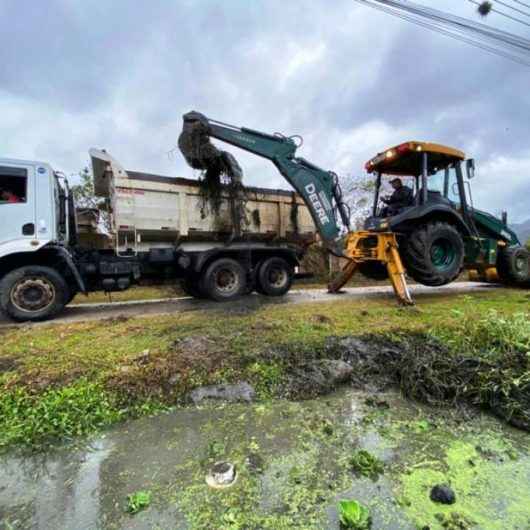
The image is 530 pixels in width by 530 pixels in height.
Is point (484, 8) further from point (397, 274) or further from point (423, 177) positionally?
point (397, 274)

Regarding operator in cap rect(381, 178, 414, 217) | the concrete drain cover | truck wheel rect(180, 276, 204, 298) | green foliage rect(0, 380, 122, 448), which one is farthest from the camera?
truck wheel rect(180, 276, 204, 298)

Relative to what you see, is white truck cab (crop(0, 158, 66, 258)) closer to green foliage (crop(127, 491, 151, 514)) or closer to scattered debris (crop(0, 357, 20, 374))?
scattered debris (crop(0, 357, 20, 374))

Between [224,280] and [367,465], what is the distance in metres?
4.86

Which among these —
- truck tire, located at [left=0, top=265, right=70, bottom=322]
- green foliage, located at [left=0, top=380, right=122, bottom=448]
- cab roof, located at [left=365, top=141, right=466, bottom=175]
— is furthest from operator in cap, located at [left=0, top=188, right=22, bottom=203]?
cab roof, located at [left=365, top=141, right=466, bottom=175]

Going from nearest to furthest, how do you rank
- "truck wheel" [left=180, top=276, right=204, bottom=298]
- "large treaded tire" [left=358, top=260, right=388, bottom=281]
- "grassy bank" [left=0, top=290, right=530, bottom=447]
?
"grassy bank" [left=0, top=290, right=530, bottom=447], "truck wheel" [left=180, top=276, right=204, bottom=298], "large treaded tire" [left=358, top=260, right=388, bottom=281]

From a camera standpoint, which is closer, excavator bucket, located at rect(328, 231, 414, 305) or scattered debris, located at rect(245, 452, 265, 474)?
scattered debris, located at rect(245, 452, 265, 474)

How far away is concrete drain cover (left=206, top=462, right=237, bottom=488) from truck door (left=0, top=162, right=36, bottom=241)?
15.6 ft

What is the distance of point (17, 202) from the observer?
4746 mm

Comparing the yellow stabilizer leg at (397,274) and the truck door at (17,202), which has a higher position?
the truck door at (17,202)

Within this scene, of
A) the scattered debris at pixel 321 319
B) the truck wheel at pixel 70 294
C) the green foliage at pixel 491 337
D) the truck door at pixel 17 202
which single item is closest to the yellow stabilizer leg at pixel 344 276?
the scattered debris at pixel 321 319

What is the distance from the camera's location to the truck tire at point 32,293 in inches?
182

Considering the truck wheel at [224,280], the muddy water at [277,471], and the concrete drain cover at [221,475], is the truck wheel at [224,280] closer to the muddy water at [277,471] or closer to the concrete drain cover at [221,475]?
the muddy water at [277,471]

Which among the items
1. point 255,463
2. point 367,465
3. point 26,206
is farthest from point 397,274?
point 26,206

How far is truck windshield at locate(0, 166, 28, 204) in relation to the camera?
4684 mm
